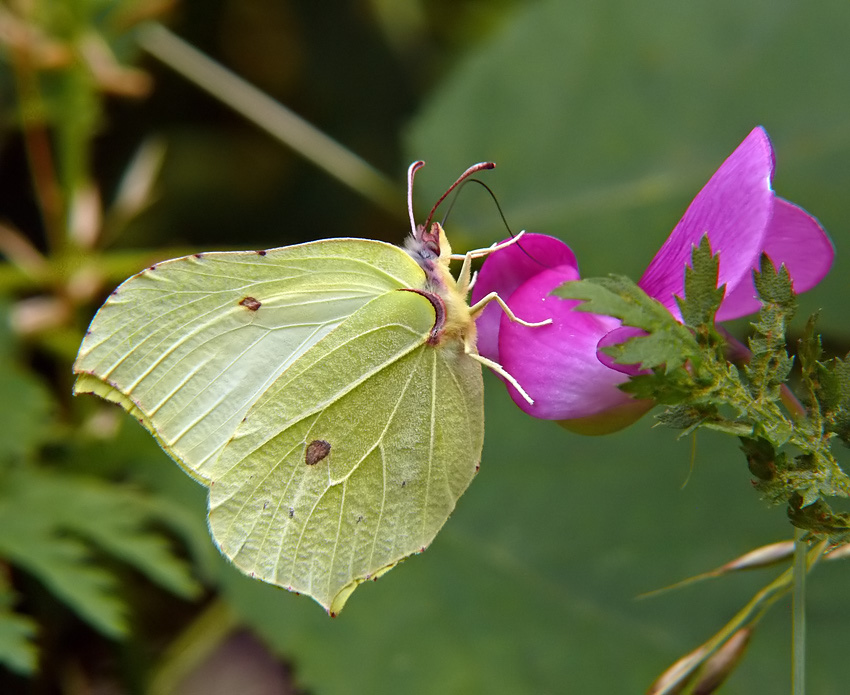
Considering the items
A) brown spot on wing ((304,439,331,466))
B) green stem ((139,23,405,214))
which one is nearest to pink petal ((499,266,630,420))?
brown spot on wing ((304,439,331,466))

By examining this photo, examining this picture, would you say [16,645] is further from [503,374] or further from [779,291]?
[779,291]

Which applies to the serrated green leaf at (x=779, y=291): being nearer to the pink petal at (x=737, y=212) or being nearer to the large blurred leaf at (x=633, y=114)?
the pink petal at (x=737, y=212)

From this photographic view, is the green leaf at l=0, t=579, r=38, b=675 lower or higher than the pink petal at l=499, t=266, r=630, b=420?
lower

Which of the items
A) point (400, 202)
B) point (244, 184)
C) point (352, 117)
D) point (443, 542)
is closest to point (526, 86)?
point (400, 202)

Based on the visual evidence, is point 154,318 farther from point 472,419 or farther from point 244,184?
point 244,184

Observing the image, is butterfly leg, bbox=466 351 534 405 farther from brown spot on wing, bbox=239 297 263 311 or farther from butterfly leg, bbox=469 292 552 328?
brown spot on wing, bbox=239 297 263 311

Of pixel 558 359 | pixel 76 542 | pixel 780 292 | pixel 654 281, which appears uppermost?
pixel 780 292

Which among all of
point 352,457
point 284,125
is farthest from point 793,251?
point 284,125
